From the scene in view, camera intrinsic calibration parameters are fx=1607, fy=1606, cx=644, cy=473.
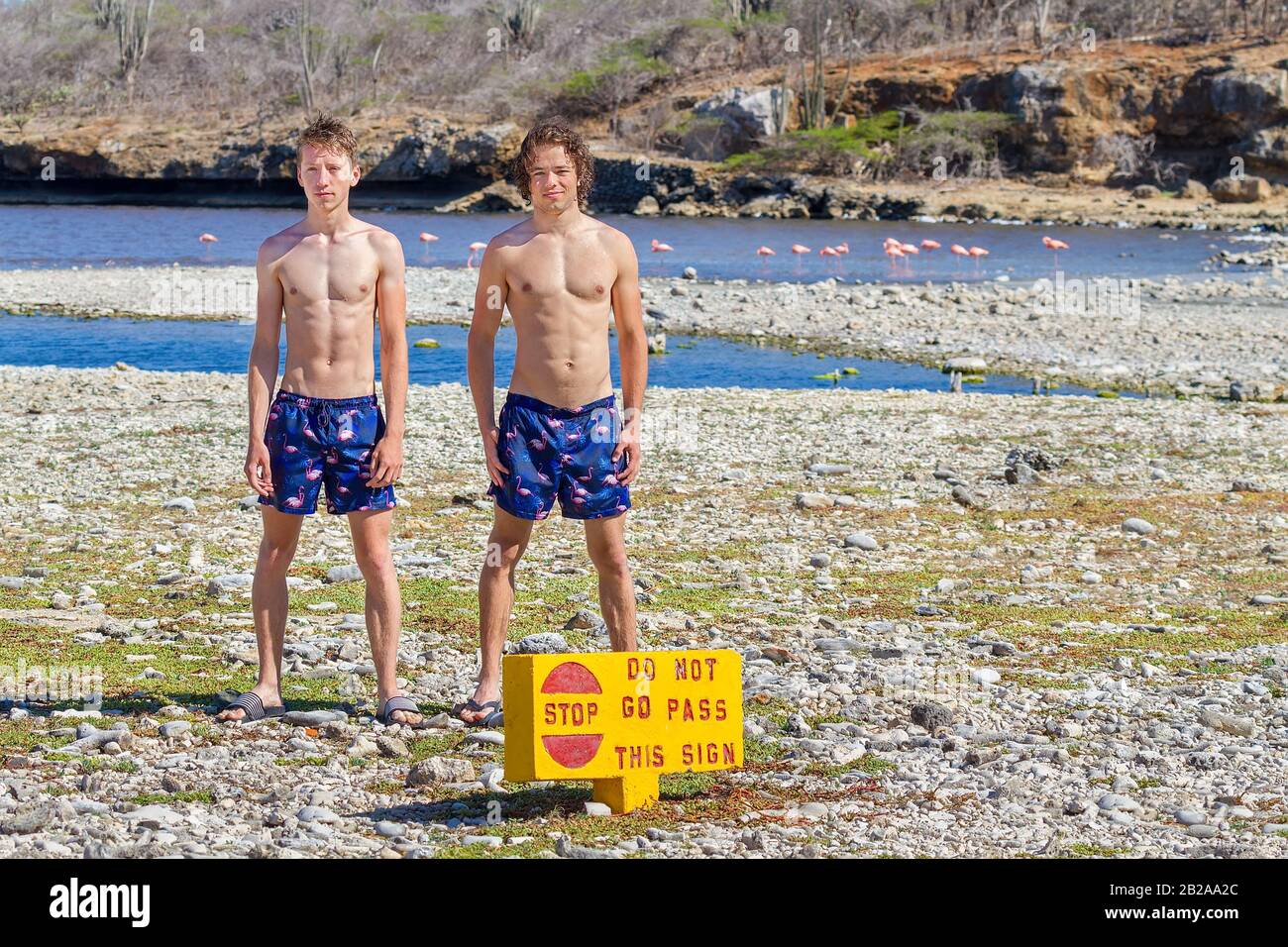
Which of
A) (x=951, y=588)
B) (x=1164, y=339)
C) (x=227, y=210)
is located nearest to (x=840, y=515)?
(x=951, y=588)

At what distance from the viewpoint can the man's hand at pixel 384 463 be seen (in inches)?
242

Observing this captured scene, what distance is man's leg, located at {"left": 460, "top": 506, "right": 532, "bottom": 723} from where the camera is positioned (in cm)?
628

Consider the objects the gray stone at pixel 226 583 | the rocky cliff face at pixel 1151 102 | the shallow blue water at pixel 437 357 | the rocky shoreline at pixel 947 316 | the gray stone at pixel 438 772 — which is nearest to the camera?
the gray stone at pixel 438 772

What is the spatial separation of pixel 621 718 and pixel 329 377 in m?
1.88

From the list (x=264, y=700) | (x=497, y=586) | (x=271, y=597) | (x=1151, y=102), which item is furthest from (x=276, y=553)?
(x=1151, y=102)

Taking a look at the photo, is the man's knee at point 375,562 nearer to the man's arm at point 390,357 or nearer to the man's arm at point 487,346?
the man's arm at point 390,357

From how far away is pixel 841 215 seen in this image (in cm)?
6988

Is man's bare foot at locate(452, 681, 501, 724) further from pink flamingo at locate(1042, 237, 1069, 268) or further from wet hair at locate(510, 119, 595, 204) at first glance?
pink flamingo at locate(1042, 237, 1069, 268)

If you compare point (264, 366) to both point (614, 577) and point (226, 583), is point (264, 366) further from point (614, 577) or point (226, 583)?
point (226, 583)

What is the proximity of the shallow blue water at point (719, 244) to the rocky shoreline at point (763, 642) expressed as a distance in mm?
26416

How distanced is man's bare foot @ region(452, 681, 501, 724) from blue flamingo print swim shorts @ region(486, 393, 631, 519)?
0.81m

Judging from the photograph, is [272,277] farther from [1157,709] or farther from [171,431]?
[171,431]

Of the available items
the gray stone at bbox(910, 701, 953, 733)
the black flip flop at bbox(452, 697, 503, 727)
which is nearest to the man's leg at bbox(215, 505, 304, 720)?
the black flip flop at bbox(452, 697, 503, 727)

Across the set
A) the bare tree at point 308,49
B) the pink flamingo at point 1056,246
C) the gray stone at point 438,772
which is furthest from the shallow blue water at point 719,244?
the gray stone at point 438,772
